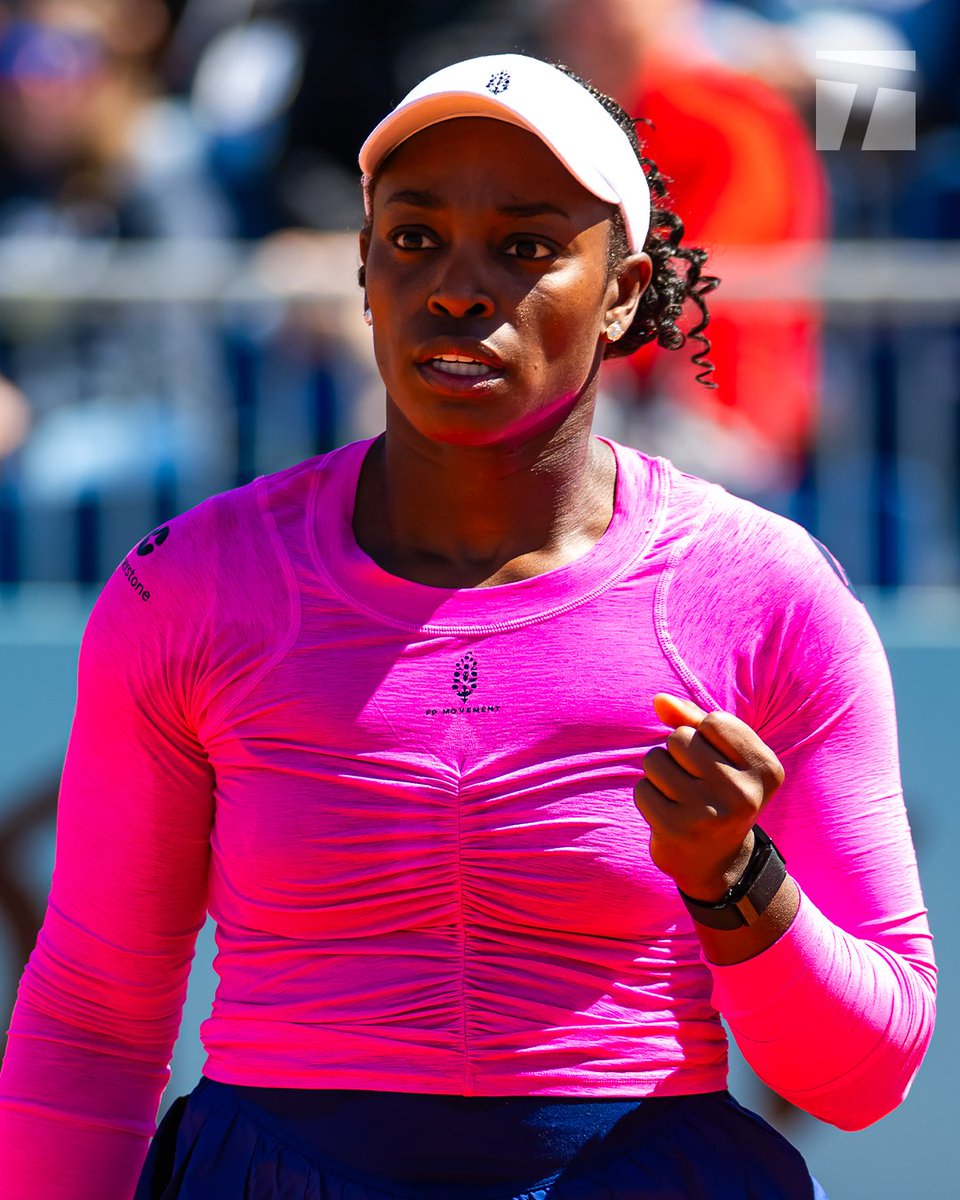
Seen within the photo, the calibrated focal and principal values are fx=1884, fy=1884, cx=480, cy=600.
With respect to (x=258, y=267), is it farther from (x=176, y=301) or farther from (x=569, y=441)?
(x=569, y=441)

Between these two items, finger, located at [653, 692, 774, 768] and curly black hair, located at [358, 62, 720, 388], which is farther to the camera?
curly black hair, located at [358, 62, 720, 388]

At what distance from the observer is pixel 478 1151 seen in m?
1.72

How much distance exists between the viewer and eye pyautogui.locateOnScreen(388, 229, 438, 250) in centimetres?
183

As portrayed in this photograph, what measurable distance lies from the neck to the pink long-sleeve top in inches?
1.9

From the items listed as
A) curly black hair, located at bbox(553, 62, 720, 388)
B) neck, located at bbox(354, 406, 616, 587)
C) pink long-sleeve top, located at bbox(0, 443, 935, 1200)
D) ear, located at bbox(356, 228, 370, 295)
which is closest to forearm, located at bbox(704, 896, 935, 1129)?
pink long-sleeve top, located at bbox(0, 443, 935, 1200)

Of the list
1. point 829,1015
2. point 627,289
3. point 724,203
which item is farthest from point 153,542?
point 724,203

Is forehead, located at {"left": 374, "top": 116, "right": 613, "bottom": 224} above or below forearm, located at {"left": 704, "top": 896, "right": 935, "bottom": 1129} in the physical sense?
above

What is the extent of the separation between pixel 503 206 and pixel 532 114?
90 millimetres

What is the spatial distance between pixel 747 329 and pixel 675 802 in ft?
9.21

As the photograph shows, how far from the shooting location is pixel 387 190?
73.9 inches

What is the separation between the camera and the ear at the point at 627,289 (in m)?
1.97

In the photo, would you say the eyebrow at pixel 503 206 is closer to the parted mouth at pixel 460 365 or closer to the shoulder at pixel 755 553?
the parted mouth at pixel 460 365

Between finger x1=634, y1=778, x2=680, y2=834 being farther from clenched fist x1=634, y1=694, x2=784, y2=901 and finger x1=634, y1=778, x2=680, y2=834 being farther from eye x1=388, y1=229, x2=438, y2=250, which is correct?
eye x1=388, y1=229, x2=438, y2=250

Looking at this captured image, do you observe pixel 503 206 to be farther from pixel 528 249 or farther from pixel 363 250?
pixel 363 250
